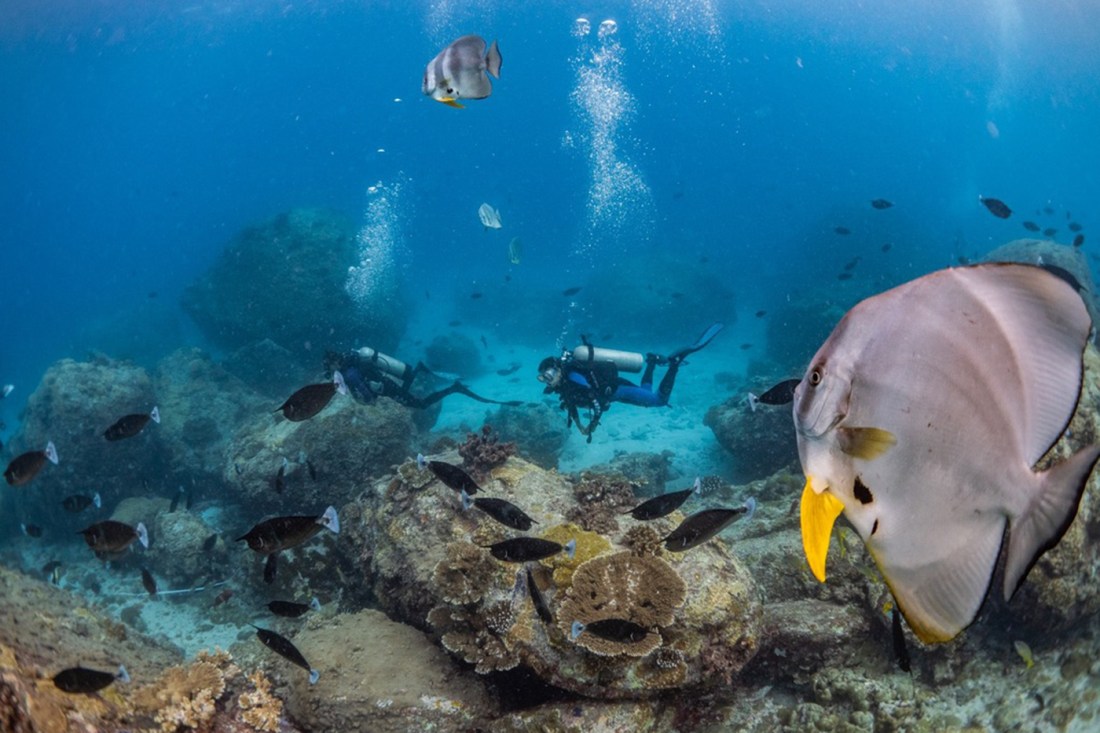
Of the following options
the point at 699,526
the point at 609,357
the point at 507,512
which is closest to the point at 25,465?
the point at 507,512

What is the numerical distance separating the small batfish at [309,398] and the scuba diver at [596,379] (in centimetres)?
466

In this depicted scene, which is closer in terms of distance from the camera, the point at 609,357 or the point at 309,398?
the point at 309,398

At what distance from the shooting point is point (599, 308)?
1239 inches

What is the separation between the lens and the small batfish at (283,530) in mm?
3525

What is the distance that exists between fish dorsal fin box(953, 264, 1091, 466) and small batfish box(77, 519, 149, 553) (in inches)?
219

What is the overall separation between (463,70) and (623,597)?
392 cm

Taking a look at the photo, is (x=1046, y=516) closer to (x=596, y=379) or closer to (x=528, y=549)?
(x=528, y=549)

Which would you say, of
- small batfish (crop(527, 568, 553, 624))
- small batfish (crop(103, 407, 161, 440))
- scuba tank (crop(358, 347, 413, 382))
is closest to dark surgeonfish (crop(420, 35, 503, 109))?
small batfish (crop(527, 568, 553, 624))

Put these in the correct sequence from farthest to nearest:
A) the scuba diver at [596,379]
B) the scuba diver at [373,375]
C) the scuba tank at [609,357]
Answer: the scuba tank at [609,357], the scuba diver at [373,375], the scuba diver at [596,379]

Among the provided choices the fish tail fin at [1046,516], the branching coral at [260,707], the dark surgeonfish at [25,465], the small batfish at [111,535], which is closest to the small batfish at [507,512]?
the branching coral at [260,707]

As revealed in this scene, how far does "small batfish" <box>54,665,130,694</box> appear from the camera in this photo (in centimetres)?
344

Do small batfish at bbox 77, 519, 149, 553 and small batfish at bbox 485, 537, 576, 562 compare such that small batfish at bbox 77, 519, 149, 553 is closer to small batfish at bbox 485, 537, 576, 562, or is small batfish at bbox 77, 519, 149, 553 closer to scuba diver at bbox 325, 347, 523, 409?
small batfish at bbox 485, 537, 576, 562

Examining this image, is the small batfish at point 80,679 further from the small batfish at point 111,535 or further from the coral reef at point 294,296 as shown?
the coral reef at point 294,296

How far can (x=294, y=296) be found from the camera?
19656 mm
